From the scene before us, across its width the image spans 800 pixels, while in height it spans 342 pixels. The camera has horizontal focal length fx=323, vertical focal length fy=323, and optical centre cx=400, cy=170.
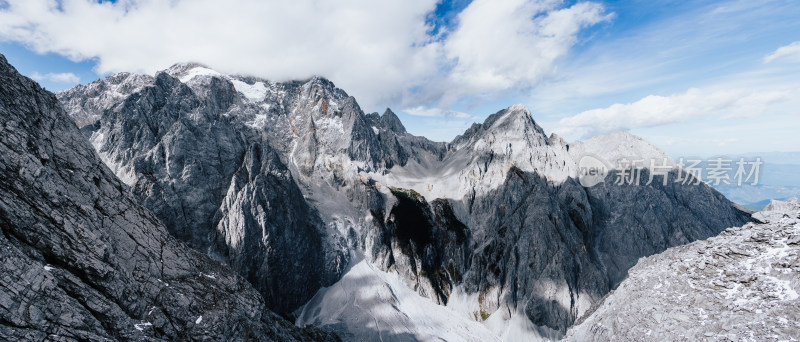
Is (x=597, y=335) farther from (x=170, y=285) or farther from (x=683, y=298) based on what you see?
(x=170, y=285)

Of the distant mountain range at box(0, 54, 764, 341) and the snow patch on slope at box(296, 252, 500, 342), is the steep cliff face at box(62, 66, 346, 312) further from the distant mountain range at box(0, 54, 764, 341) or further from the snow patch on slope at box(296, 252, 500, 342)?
the snow patch on slope at box(296, 252, 500, 342)

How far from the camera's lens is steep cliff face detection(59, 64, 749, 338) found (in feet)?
314

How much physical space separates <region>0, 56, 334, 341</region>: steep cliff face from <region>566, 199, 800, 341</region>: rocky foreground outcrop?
1628 inches

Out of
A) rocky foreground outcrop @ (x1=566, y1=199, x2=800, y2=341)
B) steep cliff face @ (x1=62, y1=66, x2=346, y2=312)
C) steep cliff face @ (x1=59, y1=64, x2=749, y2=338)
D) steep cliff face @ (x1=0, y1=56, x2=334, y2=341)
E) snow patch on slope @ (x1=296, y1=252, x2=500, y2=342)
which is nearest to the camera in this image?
steep cliff face @ (x1=0, y1=56, x2=334, y2=341)

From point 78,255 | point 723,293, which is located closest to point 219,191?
point 78,255

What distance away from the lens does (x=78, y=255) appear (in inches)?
848

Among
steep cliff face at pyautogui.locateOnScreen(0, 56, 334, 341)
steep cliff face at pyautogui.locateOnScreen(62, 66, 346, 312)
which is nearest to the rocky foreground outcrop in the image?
steep cliff face at pyautogui.locateOnScreen(0, 56, 334, 341)

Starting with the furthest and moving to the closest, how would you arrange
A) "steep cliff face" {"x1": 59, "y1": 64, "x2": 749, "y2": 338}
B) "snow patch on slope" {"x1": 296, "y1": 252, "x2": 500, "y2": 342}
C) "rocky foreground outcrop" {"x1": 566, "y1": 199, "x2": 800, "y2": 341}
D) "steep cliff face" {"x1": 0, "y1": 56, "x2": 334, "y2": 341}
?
"steep cliff face" {"x1": 59, "y1": 64, "x2": 749, "y2": 338}, "snow patch on slope" {"x1": 296, "y1": 252, "x2": 500, "y2": 342}, "rocky foreground outcrop" {"x1": 566, "y1": 199, "x2": 800, "y2": 341}, "steep cliff face" {"x1": 0, "y1": 56, "x2": 334, "y2": 341}

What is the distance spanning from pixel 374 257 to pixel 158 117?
3570 inches

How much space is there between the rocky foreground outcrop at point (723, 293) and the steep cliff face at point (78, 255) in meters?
→ 41.3

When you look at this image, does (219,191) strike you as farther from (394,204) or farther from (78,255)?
(78,255)

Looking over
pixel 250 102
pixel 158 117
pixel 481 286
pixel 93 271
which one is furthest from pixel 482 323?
pixel 250 102

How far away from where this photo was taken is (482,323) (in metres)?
105

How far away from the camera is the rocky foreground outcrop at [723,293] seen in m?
26.7
